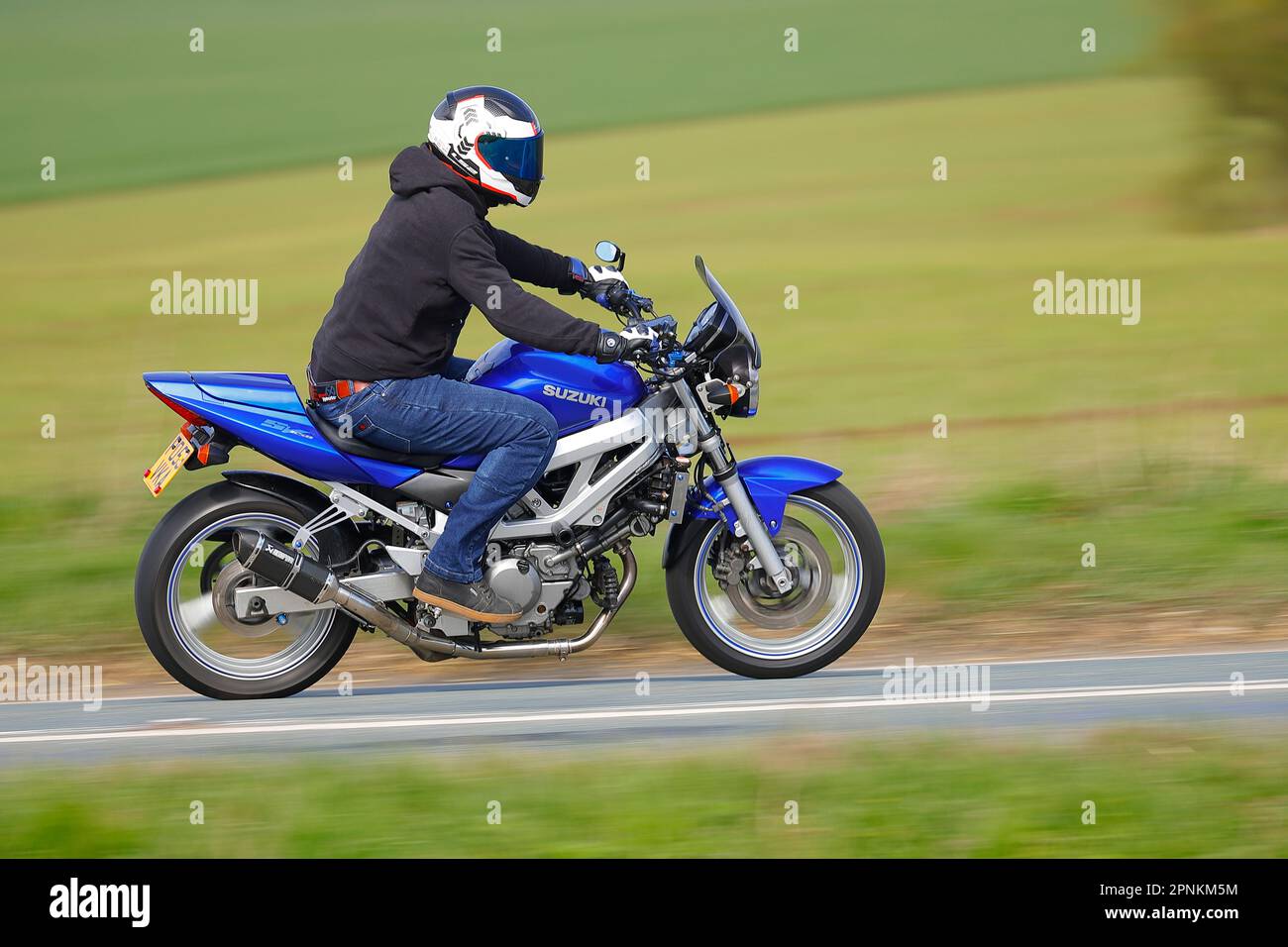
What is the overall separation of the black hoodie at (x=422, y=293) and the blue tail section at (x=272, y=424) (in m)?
0.19

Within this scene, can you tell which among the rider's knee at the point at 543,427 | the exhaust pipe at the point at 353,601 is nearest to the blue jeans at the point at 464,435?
the rider's knee at the point at 543,427

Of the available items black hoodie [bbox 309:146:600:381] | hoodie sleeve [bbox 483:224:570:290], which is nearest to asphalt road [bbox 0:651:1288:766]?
black hoodie [bbox 309:146:600:381]

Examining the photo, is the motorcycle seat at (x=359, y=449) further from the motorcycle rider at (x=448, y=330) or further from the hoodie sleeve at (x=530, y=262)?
the hoodie sleeve at (x=530, y=262)

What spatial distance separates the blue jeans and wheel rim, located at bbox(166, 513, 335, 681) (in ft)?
1.77

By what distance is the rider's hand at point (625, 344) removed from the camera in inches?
216

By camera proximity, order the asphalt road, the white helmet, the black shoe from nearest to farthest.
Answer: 1. the asphalt road
2. the white helmet
3. the black shoe

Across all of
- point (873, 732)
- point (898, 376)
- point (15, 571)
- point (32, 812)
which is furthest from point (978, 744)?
point (898, 376)

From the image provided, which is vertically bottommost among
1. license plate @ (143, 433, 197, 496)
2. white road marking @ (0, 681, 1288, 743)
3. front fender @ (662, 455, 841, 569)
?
white road marking @ (0, 681, 1288, 743)

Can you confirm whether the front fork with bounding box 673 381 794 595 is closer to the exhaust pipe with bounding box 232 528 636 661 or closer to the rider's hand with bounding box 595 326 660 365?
the rider's hand with bounding box 595 326 660 365

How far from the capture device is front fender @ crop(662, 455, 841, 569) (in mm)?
5973

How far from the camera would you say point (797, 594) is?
6.05 m

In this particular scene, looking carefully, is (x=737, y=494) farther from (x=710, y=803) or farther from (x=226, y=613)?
(x=226, y=613)

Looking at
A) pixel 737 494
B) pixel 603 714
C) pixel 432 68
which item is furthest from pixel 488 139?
pixel 432 68

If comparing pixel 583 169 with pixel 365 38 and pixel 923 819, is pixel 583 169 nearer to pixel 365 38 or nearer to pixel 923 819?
pixel 365 38
